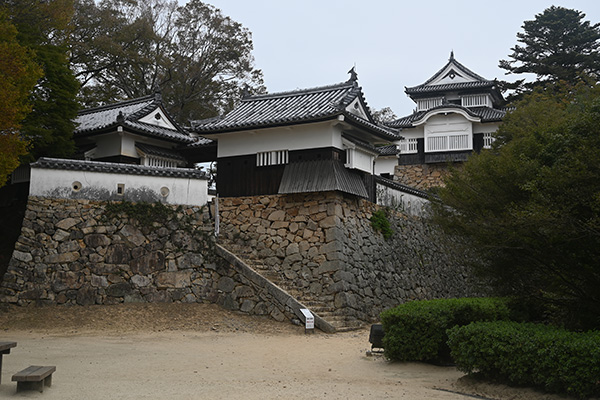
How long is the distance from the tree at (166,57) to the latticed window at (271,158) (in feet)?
→ 45.9

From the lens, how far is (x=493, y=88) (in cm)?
3419

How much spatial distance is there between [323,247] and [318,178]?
6.96 ft

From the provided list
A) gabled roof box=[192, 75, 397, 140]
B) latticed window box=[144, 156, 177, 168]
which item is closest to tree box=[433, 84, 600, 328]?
gabled roof box=[192, 75, 397, 140]

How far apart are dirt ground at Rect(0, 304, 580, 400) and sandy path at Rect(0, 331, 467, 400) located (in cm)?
2

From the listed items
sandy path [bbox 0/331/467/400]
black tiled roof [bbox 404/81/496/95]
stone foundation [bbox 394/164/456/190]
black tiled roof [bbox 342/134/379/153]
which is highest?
black tiled roof [bbox 404/81/496/95]

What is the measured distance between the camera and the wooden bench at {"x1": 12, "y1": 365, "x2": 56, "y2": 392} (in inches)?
280

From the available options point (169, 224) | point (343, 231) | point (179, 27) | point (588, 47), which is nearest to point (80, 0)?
point (179, 27)

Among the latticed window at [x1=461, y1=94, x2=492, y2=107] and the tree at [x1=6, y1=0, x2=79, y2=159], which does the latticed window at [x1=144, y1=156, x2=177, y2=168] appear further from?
the latticed window at [x1=461, y1=94, x2=492, y2=107]

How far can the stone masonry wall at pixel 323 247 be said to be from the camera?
57.8 ft

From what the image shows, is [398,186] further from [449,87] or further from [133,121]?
[449,87]

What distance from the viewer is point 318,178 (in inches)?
712

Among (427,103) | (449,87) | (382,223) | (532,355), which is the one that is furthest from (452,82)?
(532,355)

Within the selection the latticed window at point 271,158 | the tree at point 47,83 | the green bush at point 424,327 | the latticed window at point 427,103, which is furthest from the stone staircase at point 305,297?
the latticed window at point 427,103

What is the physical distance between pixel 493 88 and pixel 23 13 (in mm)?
25742
